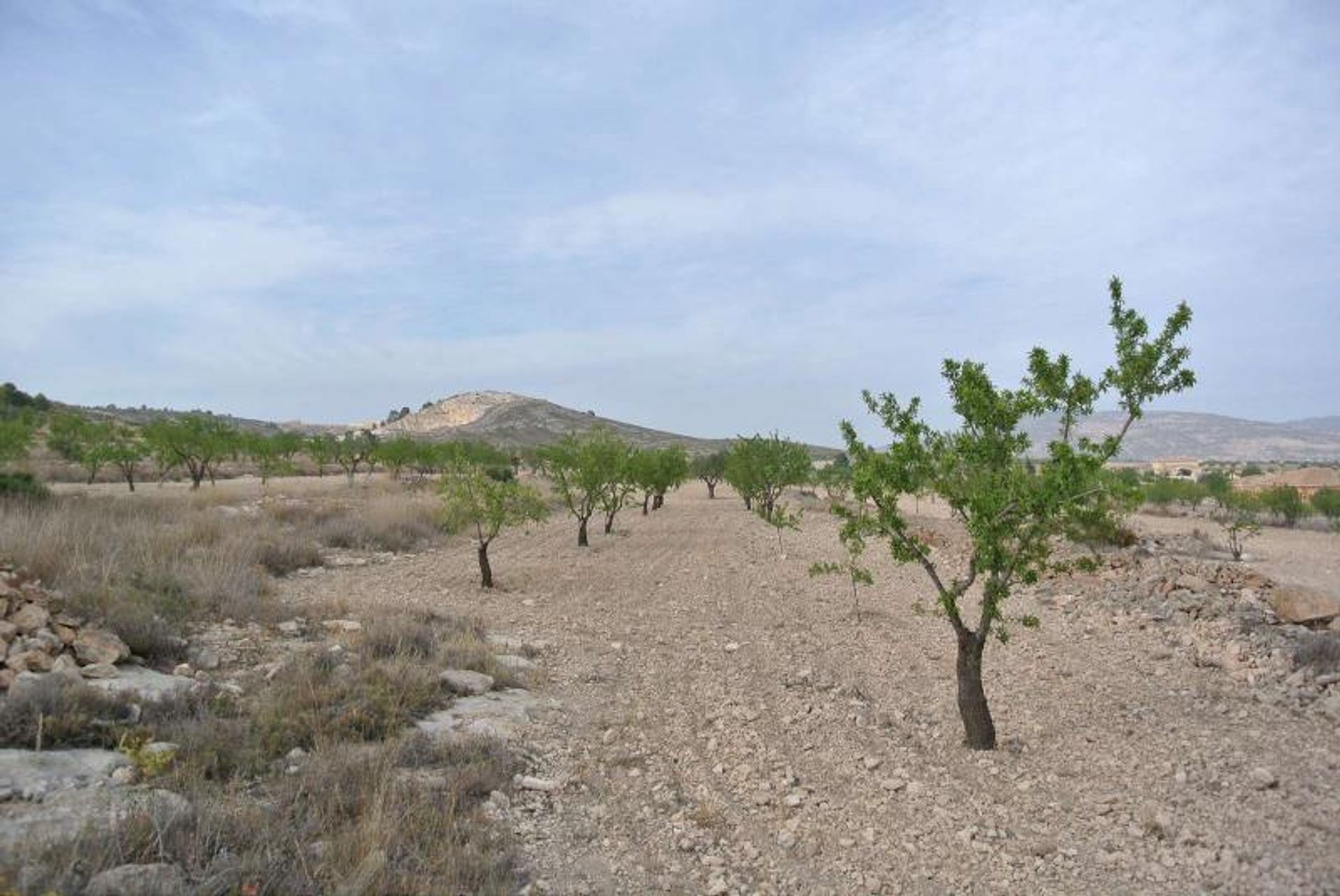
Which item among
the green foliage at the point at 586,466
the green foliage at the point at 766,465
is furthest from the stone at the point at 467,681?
the green foliage at the point at 766,465

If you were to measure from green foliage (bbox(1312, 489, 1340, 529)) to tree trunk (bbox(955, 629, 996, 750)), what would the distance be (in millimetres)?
41024

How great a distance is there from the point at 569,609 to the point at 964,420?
27.4 feet

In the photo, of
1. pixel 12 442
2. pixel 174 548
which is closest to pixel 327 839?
pixel 174 548

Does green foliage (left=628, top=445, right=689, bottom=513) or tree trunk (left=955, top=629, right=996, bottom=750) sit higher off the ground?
green foliage (left=628, top=445, right=689, bottom=513)

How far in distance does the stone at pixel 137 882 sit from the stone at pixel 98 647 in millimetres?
4783

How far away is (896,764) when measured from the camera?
6.93 metres

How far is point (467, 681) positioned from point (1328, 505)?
1856 inches

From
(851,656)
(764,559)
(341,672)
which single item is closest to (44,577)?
(341,672)

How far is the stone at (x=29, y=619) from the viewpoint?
7.39m

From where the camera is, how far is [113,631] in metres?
8.16

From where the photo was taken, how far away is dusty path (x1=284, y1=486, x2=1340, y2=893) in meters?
5.07

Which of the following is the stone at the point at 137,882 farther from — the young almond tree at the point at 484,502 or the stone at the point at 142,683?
the young almond tree at the point at 484,502

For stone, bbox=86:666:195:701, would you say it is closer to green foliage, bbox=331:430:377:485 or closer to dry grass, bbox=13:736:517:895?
dry grass, bbox=13:736:517:895

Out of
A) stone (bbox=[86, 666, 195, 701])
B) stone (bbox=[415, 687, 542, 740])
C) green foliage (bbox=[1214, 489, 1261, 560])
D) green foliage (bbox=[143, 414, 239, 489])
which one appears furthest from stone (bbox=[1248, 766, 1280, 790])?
green foliage (bbox=[143, 414, 239, 489])
